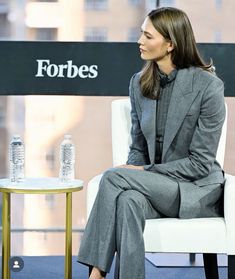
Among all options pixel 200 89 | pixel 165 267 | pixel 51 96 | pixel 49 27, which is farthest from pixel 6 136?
pixel 200 89

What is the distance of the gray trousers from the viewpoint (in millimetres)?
3275

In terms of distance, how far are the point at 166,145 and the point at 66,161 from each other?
0.60 meters

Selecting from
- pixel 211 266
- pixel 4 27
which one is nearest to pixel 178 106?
pixel 211 266

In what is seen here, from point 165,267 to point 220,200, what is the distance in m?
1.18

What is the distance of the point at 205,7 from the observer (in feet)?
16.3

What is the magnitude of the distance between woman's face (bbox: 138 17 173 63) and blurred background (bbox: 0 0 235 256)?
1.28m

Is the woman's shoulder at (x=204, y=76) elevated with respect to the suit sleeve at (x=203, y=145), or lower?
elevated

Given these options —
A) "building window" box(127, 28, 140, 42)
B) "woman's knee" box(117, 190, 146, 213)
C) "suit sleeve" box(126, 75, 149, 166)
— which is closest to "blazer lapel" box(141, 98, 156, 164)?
"suit sleeve" box(126, 75, 149, 166)

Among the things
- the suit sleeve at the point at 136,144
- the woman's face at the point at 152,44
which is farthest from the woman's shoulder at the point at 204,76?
the suit sleeve at the point at 136,144

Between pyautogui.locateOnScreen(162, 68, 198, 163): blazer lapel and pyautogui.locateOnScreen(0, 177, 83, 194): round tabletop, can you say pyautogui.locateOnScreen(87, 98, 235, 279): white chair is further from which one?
pyautogui.locateOnScreen(162, 68, 198, 163): blazer lapel

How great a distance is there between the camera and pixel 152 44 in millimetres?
3654

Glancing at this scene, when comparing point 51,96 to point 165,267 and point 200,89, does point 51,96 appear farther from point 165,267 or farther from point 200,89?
point 200,89

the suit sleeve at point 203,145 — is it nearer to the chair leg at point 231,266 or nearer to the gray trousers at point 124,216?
the gray trousers at point 124,216

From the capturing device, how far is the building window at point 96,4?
4.94m
